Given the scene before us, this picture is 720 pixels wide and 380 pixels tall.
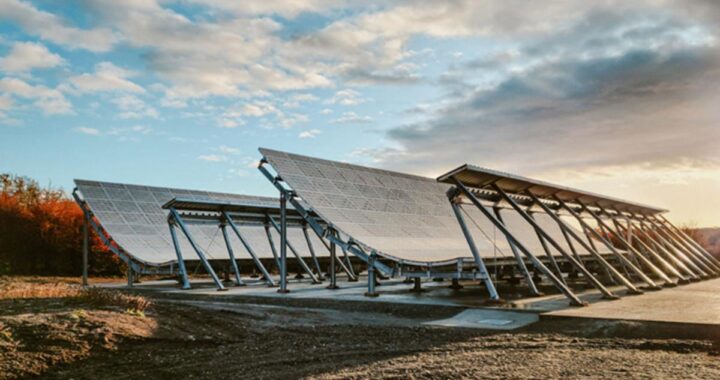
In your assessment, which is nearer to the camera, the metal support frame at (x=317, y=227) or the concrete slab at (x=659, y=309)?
the concrete slab at (x=659, y=309)

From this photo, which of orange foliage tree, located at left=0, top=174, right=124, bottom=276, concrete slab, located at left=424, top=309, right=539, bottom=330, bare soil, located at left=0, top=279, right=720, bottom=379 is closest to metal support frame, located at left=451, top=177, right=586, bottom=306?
concrete slab, located at left=424, top=309, right=539, bottom=330

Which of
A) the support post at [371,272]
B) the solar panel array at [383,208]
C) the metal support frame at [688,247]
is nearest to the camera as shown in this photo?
the support post at [371,272]

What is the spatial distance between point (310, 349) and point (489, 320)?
13.8 ft

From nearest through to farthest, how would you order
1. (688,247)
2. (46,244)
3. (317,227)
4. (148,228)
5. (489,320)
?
(489,320) < (317,227) < (148,228) < (688,247) < (46,244)

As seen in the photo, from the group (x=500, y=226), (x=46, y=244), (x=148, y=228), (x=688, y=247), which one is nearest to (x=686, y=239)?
(x=688, y=247)

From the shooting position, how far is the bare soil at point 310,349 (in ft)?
24.3

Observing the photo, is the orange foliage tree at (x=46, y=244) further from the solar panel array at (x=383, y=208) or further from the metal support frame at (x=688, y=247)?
the metal support frame at (x=688, y=247)

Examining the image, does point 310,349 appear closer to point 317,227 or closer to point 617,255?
point 317,227

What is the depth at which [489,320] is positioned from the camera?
11.7 metres

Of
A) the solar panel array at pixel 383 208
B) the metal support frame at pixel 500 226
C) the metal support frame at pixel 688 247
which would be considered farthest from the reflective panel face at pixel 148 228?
the metal support frame at pixel 688 247

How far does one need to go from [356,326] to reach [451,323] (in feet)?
6.01

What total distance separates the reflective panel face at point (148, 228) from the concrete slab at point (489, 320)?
13.0m

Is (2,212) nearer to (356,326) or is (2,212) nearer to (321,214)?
(321,214)

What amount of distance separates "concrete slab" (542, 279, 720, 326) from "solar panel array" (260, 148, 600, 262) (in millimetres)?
Answer: 3864
